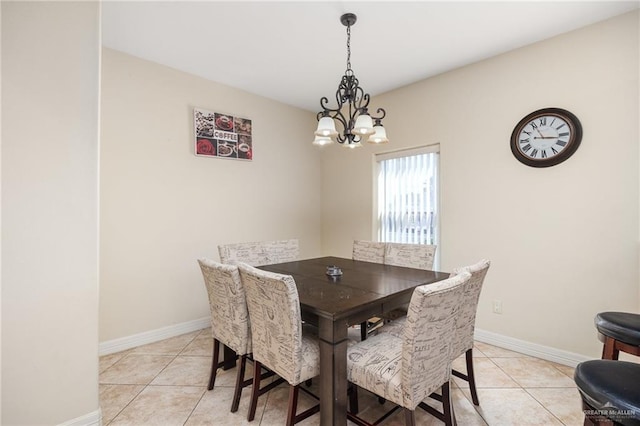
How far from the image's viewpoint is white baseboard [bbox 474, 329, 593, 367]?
91.0 inches

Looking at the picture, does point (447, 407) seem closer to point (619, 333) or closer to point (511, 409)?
point (511, 409)

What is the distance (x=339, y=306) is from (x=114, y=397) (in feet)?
5.66

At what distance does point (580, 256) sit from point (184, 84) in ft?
12.8

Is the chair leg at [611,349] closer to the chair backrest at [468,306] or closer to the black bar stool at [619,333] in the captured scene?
the black bar stool at [619,333]

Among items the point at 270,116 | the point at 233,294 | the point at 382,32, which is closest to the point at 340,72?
the point at 382,32

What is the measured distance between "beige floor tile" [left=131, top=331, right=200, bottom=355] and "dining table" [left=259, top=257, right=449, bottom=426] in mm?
1461

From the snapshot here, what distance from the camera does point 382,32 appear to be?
2.37m

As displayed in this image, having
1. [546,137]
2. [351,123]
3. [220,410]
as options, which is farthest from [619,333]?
[220,410]

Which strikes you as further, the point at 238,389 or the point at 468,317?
the point at 238,389

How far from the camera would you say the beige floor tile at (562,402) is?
1.71 m

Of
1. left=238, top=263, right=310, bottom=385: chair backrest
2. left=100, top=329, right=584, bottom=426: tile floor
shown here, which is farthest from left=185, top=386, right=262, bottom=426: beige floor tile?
left=238, top=263, right=310, bottom=385: chair backrest

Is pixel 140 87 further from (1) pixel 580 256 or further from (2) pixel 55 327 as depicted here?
(1) pixel 580 256

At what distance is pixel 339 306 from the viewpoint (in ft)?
4.76

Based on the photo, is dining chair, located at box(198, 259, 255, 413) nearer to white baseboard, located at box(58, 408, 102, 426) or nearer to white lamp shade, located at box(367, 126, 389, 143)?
white baseboard, located at box(58, 408, 102, 426)
